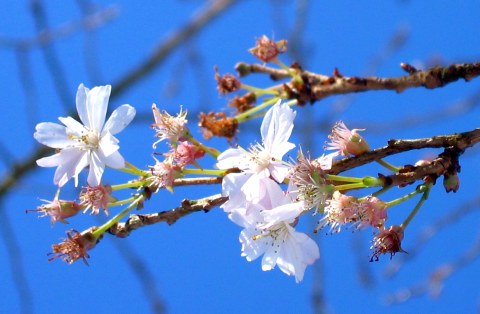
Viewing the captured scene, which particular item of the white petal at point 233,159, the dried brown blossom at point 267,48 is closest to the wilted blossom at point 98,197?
the white petal at point 233,159

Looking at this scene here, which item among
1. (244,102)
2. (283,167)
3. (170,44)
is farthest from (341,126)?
(170,44)

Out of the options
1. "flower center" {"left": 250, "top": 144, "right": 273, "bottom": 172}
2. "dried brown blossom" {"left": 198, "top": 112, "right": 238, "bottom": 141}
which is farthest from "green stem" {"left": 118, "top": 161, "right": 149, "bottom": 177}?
"dried brown blossom" {"left": 198, "top": 112, "right": 238, "bottom": 141}

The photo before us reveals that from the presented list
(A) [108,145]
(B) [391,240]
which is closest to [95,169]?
(A) [108,145]

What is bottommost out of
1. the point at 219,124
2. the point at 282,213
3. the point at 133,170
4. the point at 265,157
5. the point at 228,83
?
the point at 282,213

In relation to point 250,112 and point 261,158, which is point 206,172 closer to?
point 261,158

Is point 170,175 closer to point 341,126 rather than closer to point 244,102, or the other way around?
point 341,126

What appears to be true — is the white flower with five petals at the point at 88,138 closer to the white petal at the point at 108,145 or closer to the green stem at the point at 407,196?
the white petal at the point at 108,145
